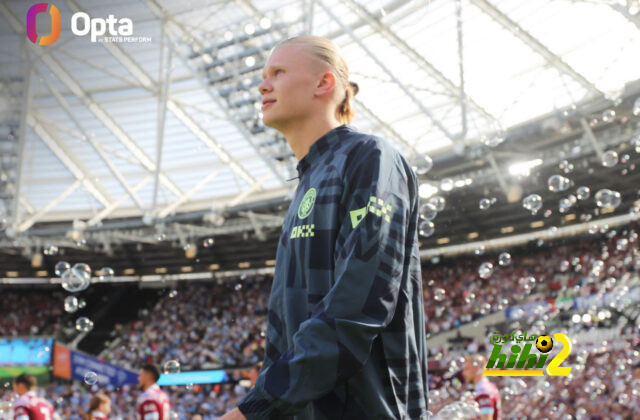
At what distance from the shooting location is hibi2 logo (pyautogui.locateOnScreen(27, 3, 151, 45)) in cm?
1998

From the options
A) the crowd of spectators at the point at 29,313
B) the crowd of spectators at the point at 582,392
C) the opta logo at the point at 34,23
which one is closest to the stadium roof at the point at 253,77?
the opta logo at the point at 34,23

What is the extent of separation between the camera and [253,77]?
18281 millimetres

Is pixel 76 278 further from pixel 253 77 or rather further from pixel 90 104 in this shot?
pixel 90 104

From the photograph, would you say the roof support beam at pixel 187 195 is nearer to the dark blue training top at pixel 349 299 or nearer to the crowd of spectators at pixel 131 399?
the crowd of spectators at pixel 131 399

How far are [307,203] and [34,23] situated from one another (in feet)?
70.2

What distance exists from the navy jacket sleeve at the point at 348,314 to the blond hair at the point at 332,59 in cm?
41

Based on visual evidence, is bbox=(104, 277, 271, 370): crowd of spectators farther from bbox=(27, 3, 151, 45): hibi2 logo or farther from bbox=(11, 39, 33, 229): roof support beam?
bbox=(27, 3, 151, 45): hibi2 logo

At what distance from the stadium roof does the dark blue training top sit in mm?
13763

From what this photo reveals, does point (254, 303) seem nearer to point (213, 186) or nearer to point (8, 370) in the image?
point (213, 186)

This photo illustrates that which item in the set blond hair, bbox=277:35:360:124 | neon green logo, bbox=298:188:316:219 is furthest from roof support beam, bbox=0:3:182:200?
neon green logo, bbox=298:188:316:219

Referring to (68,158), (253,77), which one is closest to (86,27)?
(253,77)

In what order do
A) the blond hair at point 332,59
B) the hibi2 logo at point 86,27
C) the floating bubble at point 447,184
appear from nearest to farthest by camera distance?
the blond hair at point 332,59, the hibi2 logo at point 86,27, the floating bubble at point 447,184

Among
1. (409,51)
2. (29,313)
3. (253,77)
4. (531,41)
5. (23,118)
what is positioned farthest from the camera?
(29,313)

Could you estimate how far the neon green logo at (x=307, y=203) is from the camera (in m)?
1.44
